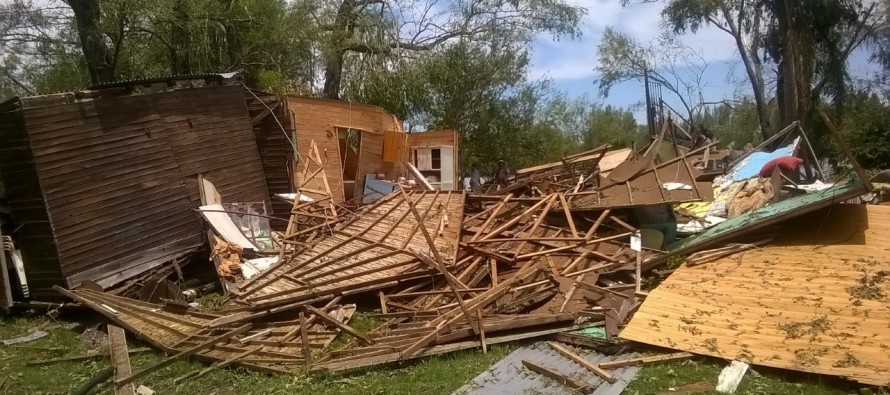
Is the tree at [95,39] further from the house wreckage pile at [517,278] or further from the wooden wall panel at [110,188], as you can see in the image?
the house wreckage pile at [517,278]

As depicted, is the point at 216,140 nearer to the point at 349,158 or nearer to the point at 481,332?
the point at 349,158

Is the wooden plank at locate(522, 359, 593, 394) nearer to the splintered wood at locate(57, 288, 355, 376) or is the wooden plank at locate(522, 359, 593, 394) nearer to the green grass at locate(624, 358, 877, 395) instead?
the green grass at locate(624, 358, 877, 395)

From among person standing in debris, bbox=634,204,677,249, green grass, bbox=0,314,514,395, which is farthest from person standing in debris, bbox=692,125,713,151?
green grass, bbox=0,314,514,395

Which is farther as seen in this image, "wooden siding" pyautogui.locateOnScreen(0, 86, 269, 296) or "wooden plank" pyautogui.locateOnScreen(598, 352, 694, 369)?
"wooden siding" pyautogui.locateOnScreen(0, 86, 269, 296)

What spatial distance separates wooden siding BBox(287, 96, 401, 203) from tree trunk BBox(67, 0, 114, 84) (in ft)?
17.8

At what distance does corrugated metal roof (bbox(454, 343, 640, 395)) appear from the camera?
567 centimetres

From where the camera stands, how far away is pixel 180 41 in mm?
16875

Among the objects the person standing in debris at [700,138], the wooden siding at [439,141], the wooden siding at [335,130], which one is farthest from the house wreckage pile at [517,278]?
the wooden siding at [439,141]

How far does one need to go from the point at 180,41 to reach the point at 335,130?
5301 mm

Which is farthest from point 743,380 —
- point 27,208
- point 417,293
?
point 27,208

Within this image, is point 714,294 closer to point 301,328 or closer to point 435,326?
point 435,326

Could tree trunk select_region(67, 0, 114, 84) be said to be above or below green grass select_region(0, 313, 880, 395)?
above

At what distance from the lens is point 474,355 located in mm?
6625

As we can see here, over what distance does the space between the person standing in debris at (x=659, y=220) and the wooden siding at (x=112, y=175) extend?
7.75 meters
